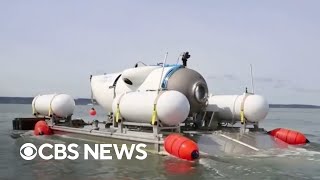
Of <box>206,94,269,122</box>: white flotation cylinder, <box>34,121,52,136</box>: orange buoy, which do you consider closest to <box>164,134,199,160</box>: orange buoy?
<box>206,94,269,122</box>: white flotation cylinder

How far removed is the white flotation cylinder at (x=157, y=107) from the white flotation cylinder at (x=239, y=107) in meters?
3.85

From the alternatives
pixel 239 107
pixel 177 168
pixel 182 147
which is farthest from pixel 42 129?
Answer: pixel 177 168

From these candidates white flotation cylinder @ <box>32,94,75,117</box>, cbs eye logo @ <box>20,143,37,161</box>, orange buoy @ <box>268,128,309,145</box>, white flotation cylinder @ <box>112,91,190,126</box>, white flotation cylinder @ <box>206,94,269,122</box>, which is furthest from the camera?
white flotation cylinder @ <box>32,94,75,117</box>

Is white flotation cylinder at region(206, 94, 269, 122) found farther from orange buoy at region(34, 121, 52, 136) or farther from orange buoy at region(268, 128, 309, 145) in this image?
orange buoy at region(34, 121, 52, 136)

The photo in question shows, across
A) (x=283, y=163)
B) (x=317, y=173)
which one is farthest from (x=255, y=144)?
(x=317, y=173)

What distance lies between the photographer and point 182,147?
14133mm

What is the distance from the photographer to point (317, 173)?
40.9 ft

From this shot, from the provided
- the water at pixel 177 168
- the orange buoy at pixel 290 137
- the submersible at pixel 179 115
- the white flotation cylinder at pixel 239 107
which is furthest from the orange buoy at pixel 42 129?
the orange buoy at pixel 290 137

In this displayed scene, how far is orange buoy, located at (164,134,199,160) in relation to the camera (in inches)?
549

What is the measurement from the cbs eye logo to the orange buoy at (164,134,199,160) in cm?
557

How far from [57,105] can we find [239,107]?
1141cm

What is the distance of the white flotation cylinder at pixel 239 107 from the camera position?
60.0ft

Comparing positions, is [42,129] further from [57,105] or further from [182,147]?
[182,147]

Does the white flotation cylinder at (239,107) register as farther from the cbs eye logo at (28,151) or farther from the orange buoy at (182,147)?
the cbs eye logo at (28,151)
